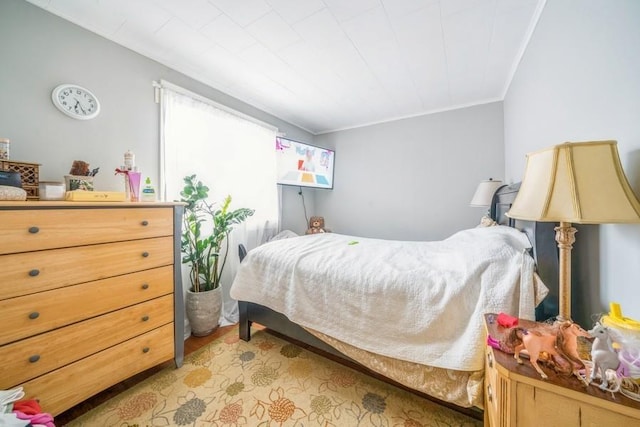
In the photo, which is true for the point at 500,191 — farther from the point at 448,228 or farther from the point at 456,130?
the point at 456,130

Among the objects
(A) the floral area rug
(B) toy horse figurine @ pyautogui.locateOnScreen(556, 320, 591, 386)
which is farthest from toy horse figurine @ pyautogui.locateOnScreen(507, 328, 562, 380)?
(A) the floral area rug

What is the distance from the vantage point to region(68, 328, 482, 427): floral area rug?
47.8 inches

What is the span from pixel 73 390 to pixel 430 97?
12.0 feet

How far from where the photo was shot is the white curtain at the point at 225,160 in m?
2.03

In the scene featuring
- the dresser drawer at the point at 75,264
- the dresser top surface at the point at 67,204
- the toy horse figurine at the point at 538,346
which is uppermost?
the dresser top surface at the point at 67,204

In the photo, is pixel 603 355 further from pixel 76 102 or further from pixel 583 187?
pixel 76 102

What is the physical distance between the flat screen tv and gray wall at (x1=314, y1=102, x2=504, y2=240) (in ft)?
0.73

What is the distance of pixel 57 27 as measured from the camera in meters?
1.47

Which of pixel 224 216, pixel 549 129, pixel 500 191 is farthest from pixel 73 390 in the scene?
pixel 500 191

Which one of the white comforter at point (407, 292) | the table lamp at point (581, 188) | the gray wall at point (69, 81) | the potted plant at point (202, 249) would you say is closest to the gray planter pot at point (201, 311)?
the potted plant at point (202, 249)

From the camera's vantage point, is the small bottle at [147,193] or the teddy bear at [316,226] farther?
the teddy bear at [316,226]

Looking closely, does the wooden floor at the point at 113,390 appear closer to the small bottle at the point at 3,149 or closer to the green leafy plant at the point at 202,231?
the green leafy plant at the point at 202,231

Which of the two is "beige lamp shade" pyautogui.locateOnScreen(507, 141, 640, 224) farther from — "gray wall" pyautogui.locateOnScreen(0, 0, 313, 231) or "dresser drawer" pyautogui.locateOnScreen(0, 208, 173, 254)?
"gray wall" pyautogui.locateOnScreen(0, 0, 313, 231)

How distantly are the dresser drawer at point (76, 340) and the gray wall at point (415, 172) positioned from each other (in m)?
2.67
